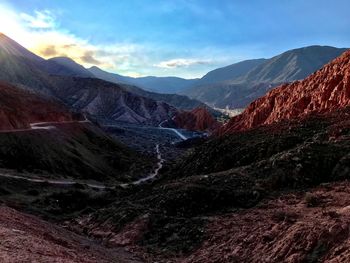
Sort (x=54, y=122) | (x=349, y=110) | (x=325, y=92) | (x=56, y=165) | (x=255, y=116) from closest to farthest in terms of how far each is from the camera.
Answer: (x=349, y=110) < (x=325, y=92) < (x=56, y=165) < (x=255, y=116) < (x=54, y=122)

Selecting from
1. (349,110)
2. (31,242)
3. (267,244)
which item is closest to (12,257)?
(31,242)

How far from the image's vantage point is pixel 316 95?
57625 mm

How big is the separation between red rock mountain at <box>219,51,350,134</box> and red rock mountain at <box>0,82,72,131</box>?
117 feet

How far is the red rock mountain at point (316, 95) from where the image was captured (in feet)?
167

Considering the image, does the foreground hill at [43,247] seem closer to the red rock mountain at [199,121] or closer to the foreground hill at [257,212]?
the foreground hill at [257,212]

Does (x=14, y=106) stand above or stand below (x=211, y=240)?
above

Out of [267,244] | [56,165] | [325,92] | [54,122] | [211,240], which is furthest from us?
[54,122]

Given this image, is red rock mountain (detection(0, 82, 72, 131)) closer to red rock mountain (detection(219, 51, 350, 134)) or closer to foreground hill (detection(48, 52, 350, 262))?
red rock mountain (detection(219, 51, 350, 134))


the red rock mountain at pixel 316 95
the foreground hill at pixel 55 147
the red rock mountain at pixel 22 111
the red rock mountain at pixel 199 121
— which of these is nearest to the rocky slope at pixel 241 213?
the red rock mountain at pixel 316 95

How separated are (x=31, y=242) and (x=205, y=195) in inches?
489

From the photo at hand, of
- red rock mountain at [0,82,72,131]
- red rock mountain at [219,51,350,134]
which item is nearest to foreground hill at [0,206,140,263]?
red rock mountain at [219,51,350,134]

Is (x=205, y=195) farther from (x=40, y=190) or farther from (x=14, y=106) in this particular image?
Result: (x=14, y=106)

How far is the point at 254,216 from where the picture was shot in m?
24.3

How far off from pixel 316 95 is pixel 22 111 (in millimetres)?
46833
